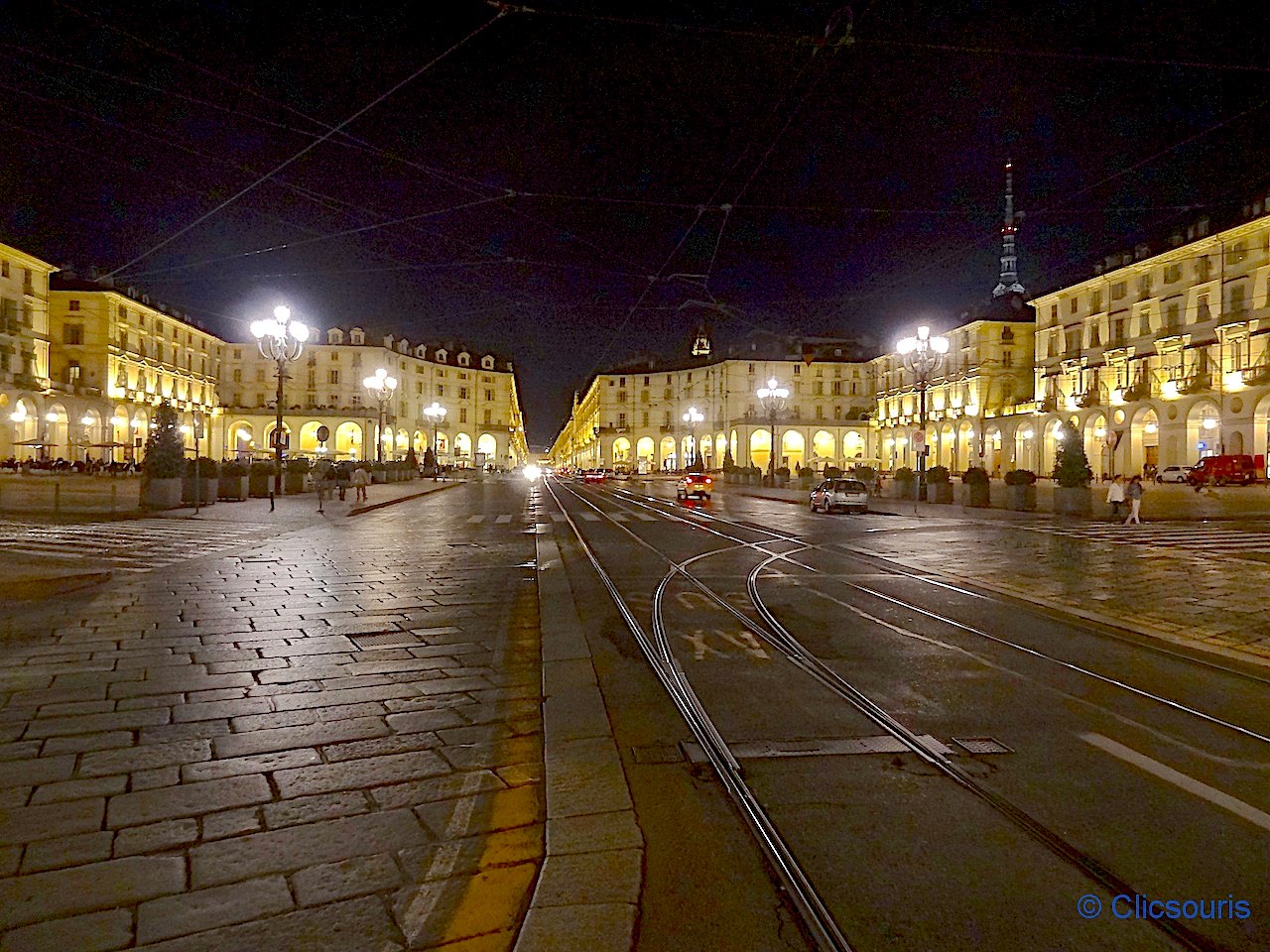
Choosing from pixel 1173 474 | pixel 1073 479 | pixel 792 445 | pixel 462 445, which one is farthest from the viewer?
pixel 462 445

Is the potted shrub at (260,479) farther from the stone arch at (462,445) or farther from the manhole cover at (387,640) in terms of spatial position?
the stone arch at (462,445)

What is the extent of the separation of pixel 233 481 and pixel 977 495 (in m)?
25.9

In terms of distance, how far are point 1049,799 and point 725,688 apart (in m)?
2.45

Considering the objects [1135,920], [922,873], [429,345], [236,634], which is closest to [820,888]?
[922,873]

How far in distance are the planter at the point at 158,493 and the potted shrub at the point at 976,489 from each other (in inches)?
1006

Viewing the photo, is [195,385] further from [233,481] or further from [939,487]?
[939,487]

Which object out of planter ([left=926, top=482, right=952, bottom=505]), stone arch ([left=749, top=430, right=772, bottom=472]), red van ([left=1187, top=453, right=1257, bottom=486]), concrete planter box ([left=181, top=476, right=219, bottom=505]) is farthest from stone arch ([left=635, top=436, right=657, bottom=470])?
concrete planter box ([left=181, top=476, right=219, bottom=505])

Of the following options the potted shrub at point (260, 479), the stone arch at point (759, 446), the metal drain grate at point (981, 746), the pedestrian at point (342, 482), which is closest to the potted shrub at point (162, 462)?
the potted shrub at point (260, 479)

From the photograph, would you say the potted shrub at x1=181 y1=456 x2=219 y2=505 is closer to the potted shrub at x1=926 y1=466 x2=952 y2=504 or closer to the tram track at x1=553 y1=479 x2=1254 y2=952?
the tram track at x1=553 y1=479 x2=1254 y2=952

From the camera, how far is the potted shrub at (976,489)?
30.6m

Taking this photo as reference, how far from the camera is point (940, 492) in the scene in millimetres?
34375

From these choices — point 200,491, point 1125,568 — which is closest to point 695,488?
point 200,491

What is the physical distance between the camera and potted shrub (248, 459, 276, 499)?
31516 mm

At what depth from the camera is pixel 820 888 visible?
3.17 m
